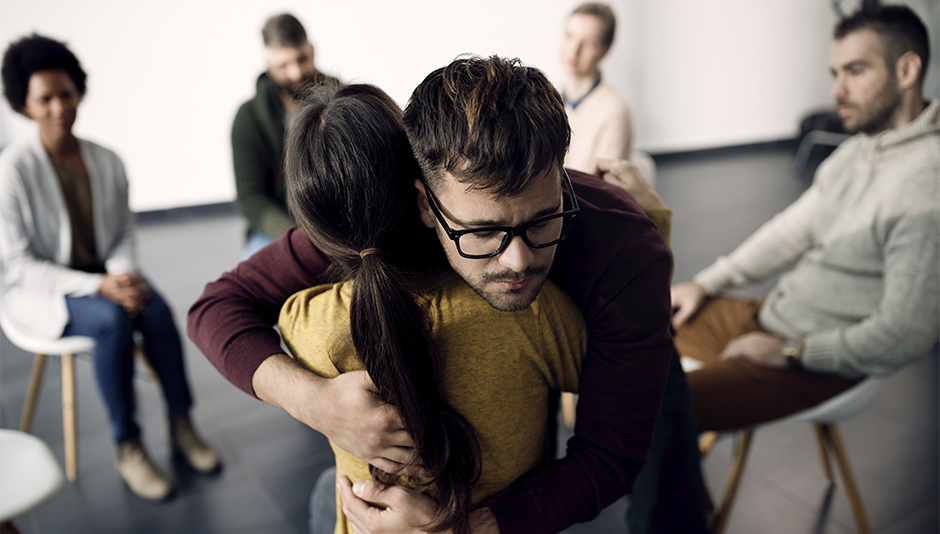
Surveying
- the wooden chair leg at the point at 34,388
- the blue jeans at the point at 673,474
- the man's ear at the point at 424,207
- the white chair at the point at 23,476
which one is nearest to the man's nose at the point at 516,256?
the man's ear at the point at 424,207

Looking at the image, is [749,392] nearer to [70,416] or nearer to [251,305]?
[251,305]

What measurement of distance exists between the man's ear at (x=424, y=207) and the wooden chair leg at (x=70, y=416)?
191cm

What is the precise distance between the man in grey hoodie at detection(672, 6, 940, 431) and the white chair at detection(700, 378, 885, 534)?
2 cm

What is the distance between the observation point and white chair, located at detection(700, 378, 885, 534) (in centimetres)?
162

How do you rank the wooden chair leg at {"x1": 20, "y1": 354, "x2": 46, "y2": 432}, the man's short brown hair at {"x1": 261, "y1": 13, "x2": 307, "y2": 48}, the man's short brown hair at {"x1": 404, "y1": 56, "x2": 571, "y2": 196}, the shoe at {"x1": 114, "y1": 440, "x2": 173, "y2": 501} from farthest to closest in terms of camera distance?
the man's short brown hair at {"x1": 261, "y1": 13, "x2": 307, "y2": 48}
the wooden chair leg at {"x1": 20, "y1": 354, "x2": 46, "y2": 432}
the shoe at {"x1": 114, "y1": 440, "x2": 173, "y2": 501}
the man's short brown hair at {"x1": 404, "y1": 56, "x2": 571, "y2": 196}

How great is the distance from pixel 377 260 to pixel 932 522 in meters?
1.97

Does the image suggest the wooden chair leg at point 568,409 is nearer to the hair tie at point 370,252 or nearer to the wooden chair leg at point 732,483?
the wooden chair leg at point 732,483

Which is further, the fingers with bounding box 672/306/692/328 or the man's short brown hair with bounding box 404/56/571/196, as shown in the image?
the fingers with bounding box 672/306/692/328

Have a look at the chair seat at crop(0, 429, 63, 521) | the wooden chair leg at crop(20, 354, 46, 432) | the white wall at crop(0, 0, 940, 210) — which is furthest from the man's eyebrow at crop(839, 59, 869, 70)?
the white wall at crop(0, 0, 940, 210)

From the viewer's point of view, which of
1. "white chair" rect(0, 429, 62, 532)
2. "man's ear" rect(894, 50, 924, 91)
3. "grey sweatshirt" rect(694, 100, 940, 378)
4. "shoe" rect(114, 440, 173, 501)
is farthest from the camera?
"shoe" rect(114, 440, 173, 501)

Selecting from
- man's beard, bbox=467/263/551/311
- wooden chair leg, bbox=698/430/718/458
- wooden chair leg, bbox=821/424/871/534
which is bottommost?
wooden chair leg, bbox=821/424/871/534

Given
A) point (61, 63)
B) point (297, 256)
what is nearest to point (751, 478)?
point (297, 256)

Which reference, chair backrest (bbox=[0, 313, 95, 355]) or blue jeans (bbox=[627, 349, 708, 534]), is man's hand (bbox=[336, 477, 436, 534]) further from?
chair backrest (bbox=[0, 313, 95, 355])

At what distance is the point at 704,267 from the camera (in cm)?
392
